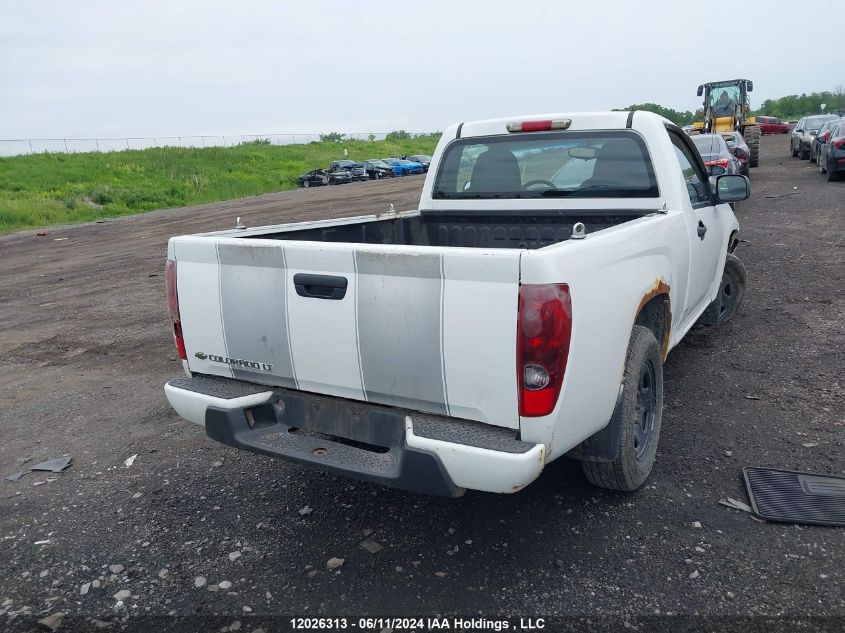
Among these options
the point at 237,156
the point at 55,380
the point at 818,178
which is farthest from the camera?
the point at 237,156

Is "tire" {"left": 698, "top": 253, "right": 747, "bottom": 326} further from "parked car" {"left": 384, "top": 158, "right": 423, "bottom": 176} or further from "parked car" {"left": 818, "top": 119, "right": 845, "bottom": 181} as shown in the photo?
"parked car" {"left": 384, "top": 158, "right": 423, "bottom": 176}

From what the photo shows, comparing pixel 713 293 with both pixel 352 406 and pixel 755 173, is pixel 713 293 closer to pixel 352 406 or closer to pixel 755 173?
pixel 352 406

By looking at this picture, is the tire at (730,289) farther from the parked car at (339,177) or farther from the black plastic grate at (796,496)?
the parked car at (339,177)

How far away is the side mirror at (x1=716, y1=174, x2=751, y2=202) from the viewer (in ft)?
17.0

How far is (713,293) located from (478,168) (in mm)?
2240

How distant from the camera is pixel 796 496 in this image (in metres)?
3.52

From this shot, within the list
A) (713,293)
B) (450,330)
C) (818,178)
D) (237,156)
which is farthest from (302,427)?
(237,156)

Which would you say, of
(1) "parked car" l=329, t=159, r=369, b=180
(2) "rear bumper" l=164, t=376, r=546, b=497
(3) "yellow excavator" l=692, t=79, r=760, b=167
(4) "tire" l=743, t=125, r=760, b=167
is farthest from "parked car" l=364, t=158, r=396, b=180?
(2) "rear bumper" l=164, t=376, r=546, b=497

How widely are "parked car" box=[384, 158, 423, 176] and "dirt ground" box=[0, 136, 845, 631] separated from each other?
43281mm

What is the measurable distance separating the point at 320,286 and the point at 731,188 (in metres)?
3.74

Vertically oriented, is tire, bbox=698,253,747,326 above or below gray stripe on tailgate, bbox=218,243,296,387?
below

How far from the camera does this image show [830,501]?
3.45 metres

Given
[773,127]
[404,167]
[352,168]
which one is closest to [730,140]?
[352,168]

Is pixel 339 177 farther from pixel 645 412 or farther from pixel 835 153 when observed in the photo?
pixel 645 412
